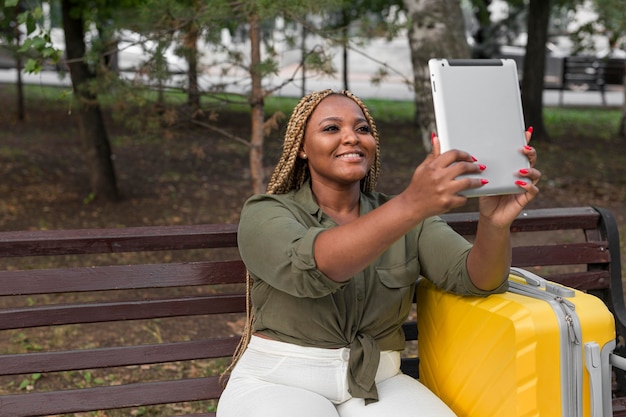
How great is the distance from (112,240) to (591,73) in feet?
68.1

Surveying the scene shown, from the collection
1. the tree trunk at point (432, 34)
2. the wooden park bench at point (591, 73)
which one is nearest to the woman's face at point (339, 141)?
the tree trunk at point (432, 34)

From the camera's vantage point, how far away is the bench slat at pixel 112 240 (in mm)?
3127

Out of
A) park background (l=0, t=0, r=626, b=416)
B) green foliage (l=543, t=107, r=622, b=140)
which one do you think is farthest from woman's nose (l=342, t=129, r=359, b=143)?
green foliage (l=543, t=107, r=622, b=140)

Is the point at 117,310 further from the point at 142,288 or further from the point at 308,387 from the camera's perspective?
the point at 308,387

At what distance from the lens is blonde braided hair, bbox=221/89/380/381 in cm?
287

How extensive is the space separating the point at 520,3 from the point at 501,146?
14.9m

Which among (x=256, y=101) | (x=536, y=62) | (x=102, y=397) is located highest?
(x=256, y=101)

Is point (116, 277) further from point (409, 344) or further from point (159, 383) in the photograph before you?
point (409, 344)

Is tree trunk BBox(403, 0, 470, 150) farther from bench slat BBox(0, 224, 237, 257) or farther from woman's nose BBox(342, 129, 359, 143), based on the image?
woman's nose BBox(342, 129, 359, 143)

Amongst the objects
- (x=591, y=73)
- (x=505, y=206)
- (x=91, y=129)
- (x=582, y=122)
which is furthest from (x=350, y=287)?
(x=591, y=73)

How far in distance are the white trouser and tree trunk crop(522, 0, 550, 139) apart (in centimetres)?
1144

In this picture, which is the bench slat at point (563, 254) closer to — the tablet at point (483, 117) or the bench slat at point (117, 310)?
the bench slat at point (117, 310)

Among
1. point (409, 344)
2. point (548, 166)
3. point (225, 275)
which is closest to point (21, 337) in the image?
point (409, 344)

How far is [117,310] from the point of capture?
3199 millimetres
